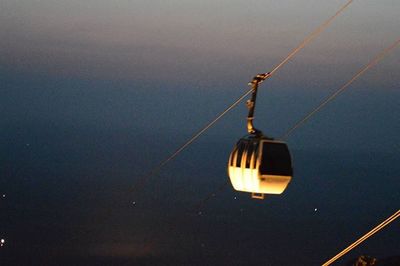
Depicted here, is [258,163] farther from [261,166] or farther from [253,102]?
[253,102]

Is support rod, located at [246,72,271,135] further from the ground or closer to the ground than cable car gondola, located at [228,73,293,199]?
further from the ground

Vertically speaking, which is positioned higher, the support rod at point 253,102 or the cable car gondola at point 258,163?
the support rod at point 253,102

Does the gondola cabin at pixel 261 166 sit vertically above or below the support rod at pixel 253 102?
below

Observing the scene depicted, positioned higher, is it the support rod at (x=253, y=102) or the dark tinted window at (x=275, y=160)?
the support rod at (x=253, y=102)

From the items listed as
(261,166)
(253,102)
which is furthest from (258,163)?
(253,102)

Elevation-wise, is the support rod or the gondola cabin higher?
the support rod
